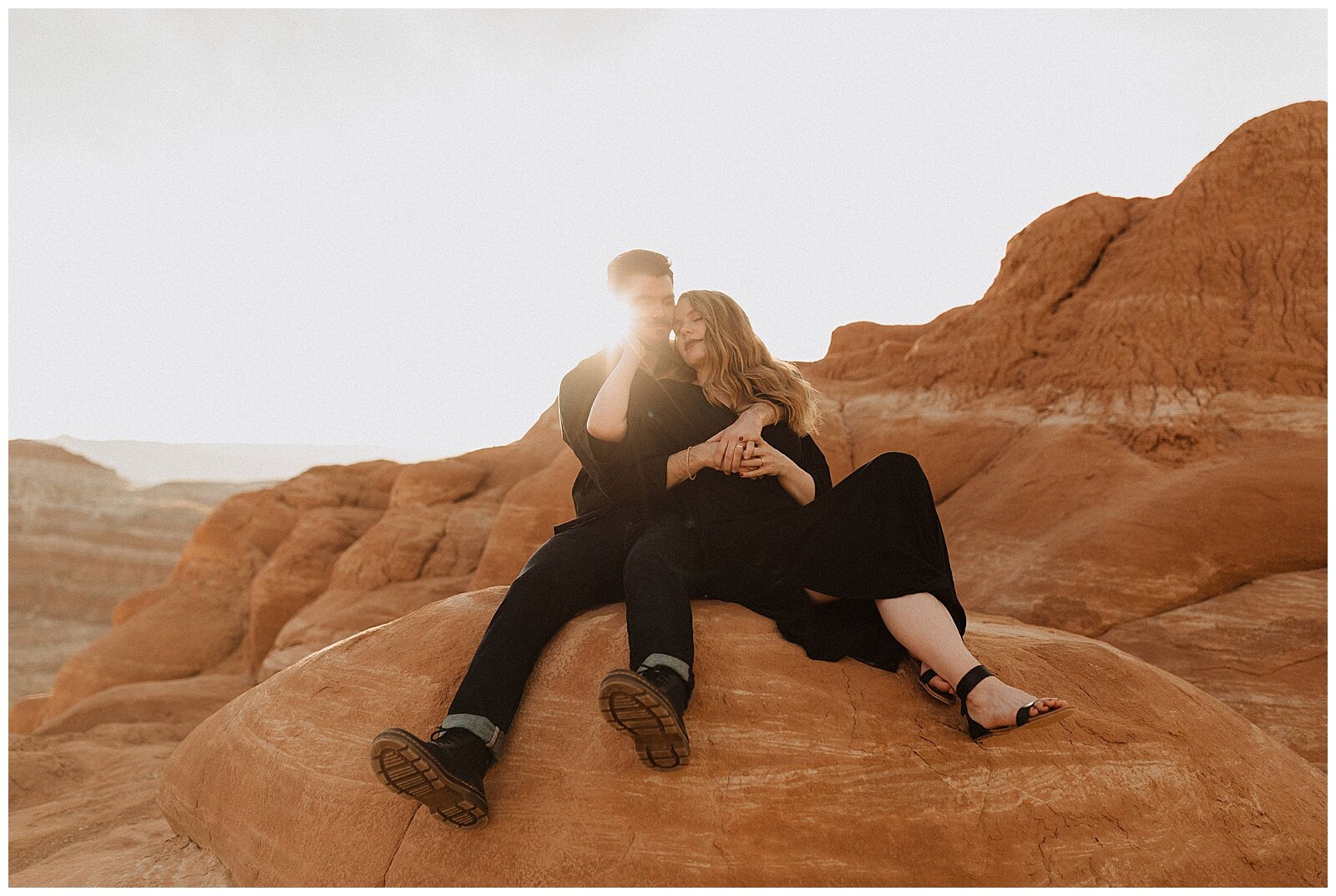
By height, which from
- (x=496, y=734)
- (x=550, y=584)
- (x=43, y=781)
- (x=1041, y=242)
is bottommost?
(x=43, y=781)

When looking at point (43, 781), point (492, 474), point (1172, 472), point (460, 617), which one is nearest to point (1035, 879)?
point (460, 617)

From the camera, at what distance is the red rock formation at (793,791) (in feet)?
9.56

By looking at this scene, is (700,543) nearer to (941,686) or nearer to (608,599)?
Answer: (608,599)

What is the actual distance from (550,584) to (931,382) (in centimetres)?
975

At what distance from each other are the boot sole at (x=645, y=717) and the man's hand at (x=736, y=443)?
3.93 ft

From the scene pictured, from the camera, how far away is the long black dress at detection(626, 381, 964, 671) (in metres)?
3.25

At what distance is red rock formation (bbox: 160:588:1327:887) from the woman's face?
1.21 metres

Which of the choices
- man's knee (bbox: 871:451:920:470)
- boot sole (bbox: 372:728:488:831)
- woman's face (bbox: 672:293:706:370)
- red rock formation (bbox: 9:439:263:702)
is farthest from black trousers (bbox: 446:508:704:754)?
red rock formation (bbox: 9:439:263:702)

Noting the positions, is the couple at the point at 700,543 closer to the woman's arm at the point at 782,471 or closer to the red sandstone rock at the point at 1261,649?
the woman's arm at the point at 782,471

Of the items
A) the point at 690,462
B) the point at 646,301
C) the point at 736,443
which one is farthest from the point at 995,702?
the point at 646,301

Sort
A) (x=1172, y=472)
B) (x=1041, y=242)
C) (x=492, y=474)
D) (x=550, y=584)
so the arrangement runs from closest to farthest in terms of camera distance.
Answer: (x=550, y=584), (x=1172, y=472), (x=1041, y=242), (x=492, y=474)

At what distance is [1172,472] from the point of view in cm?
870

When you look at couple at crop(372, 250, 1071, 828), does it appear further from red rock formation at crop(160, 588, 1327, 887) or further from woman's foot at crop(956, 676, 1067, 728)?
red rock formation at crop(160, 588, 1327, 887)

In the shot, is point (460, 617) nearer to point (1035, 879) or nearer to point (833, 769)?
point (833, 769)
